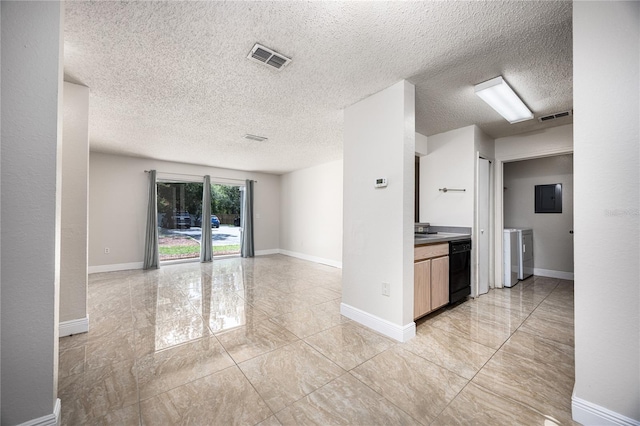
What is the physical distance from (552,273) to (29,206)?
22.6 ft

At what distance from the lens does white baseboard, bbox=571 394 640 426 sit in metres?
1.22

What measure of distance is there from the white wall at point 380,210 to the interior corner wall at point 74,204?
2.72 meters

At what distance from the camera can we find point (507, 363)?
1.93 m

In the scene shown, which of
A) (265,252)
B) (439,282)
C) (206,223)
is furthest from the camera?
(265,252)

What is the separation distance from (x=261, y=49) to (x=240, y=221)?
573cm

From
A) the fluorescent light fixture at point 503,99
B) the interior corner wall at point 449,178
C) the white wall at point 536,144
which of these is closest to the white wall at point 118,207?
the interior corner wall at point 449,178

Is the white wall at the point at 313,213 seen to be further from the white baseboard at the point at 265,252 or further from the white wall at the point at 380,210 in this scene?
the white wall at the point at 380,210

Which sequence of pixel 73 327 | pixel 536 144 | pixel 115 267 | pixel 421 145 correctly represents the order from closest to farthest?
pixel 73 327 < pixel 536 144 < pixel 421 145 < pixel 115 267

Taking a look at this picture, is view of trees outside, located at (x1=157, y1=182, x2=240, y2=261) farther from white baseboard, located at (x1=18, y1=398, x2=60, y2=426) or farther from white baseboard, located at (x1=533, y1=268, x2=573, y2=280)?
white baseboard, located at (x1=533, y1=268, x2=573, y2=280)

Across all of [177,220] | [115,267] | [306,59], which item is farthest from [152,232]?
[306,59]

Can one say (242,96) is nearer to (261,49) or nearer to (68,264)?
(261,49)

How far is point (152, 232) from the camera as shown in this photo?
18.1ft

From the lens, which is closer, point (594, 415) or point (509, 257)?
point (594, 415)

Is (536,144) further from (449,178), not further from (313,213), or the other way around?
(313,213)
